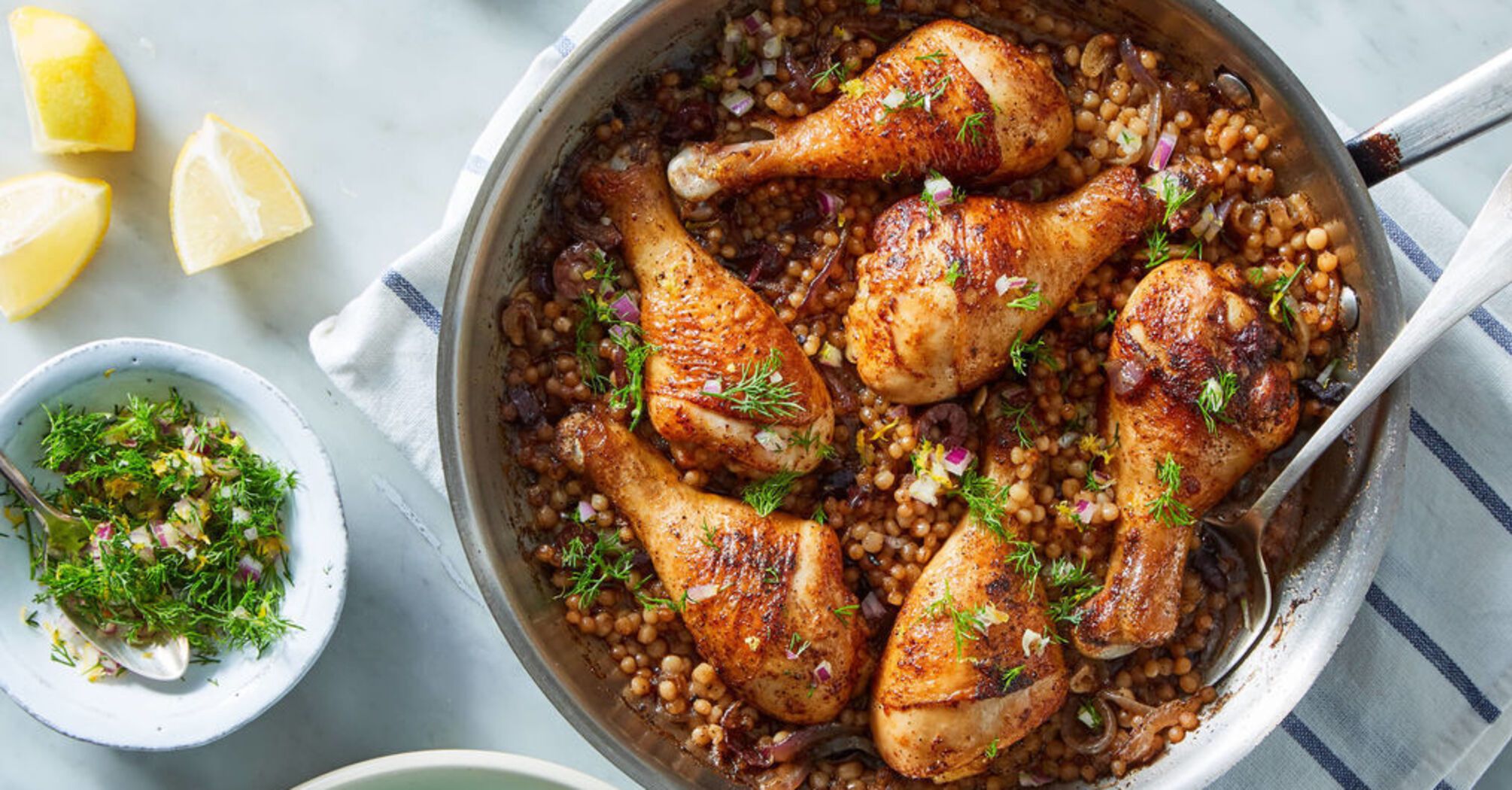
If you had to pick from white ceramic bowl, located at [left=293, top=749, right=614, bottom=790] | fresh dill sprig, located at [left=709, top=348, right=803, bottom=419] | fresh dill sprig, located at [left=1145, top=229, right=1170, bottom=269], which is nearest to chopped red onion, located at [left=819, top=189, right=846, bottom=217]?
fresh dill sprig, located at [left=709, top=348, right=803, bottom=419]

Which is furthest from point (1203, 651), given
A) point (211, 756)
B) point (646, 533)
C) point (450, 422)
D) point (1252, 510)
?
point (211, 756)

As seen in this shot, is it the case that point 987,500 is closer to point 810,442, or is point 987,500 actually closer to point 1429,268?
point 810,442

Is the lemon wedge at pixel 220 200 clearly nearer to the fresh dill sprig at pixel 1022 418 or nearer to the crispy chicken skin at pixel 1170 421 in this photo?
the fresh dill sprig at pixel 1022 418

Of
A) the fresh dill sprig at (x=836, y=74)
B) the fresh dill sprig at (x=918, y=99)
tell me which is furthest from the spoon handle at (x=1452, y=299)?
the fresh dill sprig at (x=836, y=74)

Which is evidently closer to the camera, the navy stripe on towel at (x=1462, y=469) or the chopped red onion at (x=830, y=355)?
the chopped red onion at (x=830, y=355)

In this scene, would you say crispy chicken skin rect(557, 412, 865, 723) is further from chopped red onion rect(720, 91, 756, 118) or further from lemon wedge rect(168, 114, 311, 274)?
lemon wedge rect(168, 114, 311, 274)

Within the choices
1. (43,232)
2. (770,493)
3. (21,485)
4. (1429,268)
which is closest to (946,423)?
(770,493)
